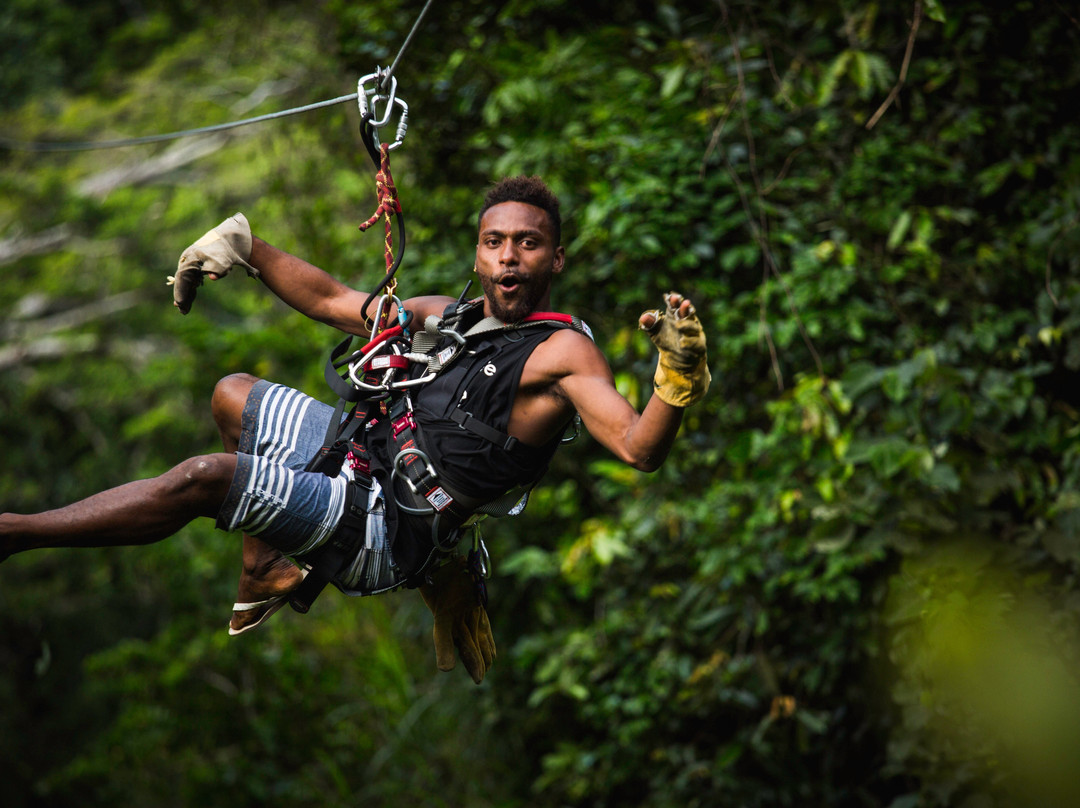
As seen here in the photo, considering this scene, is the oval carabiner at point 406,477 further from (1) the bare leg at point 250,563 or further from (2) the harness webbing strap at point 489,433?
(1) the bare leg at point 250,563

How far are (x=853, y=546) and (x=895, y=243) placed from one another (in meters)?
1.31

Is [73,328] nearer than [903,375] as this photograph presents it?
No

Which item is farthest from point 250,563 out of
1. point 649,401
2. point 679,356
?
point 679,356

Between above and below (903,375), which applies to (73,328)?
below

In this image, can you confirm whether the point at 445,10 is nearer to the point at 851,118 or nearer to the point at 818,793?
the point at 851,118

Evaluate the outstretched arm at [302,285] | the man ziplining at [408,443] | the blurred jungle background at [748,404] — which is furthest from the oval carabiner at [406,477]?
the blurred jungle background at [748,404]

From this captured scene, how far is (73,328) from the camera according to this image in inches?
475

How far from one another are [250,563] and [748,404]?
2.99 meters

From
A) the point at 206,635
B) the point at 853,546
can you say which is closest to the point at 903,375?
the point at 853,546

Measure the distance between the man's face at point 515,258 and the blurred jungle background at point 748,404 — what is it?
45.4 inches

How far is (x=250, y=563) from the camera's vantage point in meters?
2.53

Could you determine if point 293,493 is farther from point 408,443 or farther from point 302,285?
point 302,285

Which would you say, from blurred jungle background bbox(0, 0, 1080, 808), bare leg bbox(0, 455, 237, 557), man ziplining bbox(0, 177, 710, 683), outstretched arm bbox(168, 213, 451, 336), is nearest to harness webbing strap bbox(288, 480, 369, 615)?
man ziplining bbox(0, 177, 710, 683)

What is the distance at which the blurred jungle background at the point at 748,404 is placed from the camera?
146 inches
